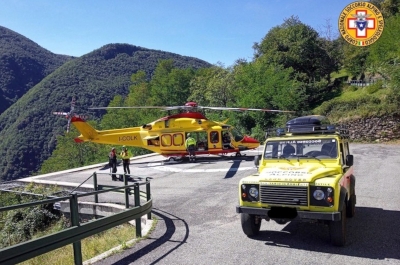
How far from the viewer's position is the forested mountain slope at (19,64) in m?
128

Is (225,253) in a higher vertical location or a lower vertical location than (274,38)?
lower

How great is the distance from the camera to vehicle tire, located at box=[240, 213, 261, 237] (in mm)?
6656

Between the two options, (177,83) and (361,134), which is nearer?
(361,134)

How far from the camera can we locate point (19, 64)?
139125mm

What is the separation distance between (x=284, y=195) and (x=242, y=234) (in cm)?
147

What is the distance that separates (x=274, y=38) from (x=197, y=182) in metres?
37.0

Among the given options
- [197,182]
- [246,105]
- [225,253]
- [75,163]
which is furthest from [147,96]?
[225,253]

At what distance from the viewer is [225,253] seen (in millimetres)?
6078

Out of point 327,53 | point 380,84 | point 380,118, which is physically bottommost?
point 380,118

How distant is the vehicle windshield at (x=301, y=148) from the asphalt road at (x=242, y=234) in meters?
1.49

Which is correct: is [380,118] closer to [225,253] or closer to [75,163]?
[225,253]

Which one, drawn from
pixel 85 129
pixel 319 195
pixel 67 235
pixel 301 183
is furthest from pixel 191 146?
pixel 67 235

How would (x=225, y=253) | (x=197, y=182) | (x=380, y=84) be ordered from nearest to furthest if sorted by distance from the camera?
(x=225, y=253), (x=197, y=182), (x=380, y=84)

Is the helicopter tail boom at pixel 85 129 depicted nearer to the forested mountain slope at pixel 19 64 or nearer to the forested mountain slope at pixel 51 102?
the forested mountain slope at pixel 51 102
